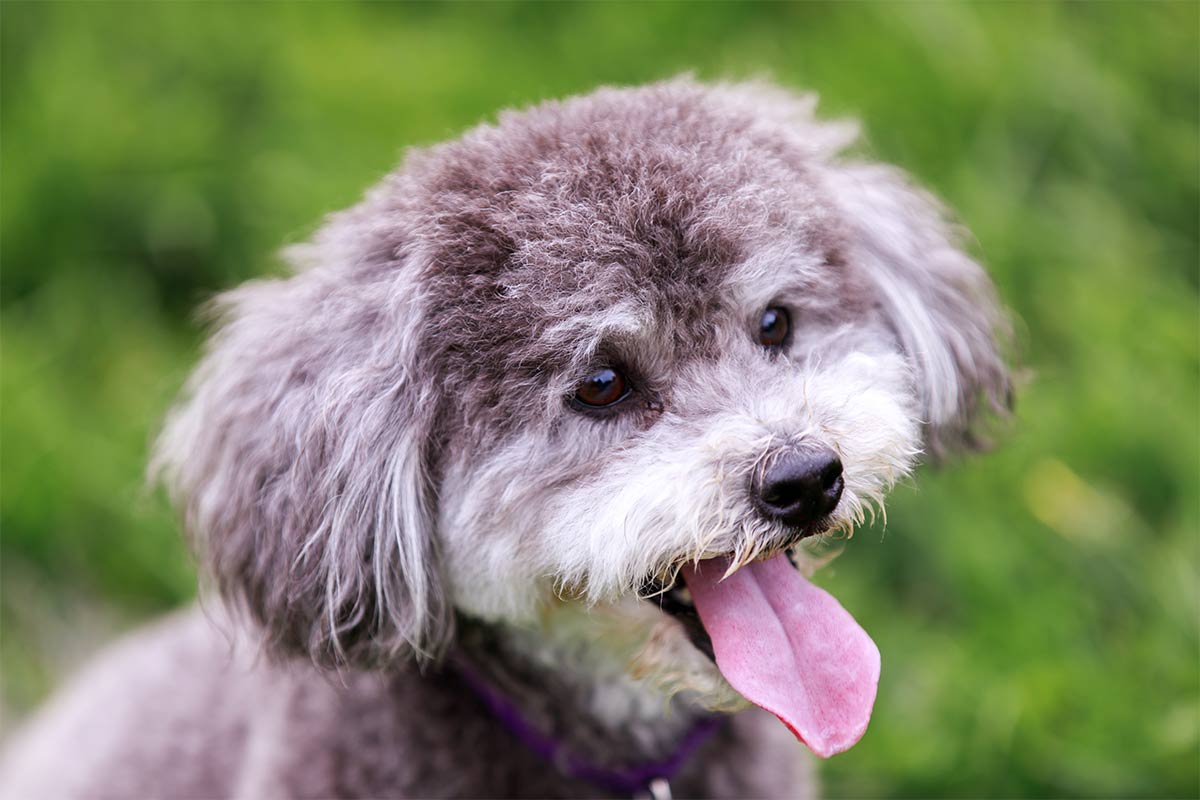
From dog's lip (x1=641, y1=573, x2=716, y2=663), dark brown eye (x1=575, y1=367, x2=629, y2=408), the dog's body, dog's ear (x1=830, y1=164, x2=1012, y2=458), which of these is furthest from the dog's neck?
dog's ear (x1=830, y1=164, x2=1012, y2=458)

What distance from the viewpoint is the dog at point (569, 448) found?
185cm

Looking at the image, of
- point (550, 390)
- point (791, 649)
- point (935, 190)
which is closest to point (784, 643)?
point (791, 649)

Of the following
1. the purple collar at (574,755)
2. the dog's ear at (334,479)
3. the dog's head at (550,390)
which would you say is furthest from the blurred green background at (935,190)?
the purple collar at (574,755)

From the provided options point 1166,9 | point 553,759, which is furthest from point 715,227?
point 1166,9

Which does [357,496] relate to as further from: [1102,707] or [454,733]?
[1102,707]

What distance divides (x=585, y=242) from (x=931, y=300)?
757mm

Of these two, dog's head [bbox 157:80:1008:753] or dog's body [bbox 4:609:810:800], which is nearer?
dog's head [bbox 157:80:1008:753]

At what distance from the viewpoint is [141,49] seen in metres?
4.55

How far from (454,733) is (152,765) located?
71cm

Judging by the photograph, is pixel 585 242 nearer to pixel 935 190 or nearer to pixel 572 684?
pixel 572 684

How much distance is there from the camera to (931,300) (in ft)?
7.43

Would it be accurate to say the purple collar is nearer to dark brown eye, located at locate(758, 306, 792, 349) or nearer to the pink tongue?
the pink tongue

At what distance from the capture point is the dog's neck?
2.10m

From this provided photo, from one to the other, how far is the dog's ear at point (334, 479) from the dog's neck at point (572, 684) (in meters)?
0.14
